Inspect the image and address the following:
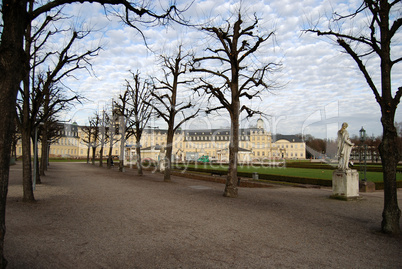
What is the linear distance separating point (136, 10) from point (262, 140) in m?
97.6

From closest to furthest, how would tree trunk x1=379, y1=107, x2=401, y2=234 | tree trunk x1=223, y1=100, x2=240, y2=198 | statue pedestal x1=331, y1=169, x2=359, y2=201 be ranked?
tree trunk x1=379, y1=107, x2=401, y2=234 < statue pedestal x1=331, y1=169, x2=359, y2=201 < tree trunk x1=223, y1=100, x2=240, y2=198

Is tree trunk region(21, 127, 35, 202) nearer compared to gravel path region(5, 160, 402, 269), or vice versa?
gravel path region(5, 160, 402, 269)

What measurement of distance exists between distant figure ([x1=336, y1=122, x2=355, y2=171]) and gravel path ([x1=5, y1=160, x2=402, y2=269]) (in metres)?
2.00

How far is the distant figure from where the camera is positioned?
1177 cm

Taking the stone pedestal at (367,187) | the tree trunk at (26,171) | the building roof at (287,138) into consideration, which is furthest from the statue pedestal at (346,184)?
the building roof at (287,138)

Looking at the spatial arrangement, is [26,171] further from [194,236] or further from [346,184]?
[346,184]

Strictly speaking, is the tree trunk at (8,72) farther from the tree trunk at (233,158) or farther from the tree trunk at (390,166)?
the tree trunk at (233,158)

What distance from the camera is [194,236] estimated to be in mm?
6250

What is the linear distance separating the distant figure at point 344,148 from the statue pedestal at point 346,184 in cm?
25

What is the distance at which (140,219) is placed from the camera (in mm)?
7785

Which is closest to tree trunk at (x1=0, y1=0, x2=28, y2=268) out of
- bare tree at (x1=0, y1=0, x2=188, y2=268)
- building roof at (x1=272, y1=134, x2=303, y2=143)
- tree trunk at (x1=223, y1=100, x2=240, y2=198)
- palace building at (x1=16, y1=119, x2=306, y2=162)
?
bare tree at (x1=0, y1=0, x2=188, y2=268)

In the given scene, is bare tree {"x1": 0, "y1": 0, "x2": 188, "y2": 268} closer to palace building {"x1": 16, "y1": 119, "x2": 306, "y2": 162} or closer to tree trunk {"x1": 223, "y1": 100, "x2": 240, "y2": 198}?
tree trunk {"x1": 223, "y1": 100, "x2": 240, "y2": 198}

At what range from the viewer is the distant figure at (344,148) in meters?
11.8

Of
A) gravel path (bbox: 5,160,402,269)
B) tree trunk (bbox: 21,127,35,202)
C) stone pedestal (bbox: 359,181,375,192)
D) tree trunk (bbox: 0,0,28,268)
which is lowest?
stone pedestal (bbox: 359,181,375,192)
